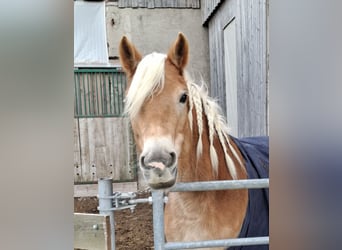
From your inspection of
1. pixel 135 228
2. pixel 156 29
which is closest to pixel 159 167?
→ pixel 156 29

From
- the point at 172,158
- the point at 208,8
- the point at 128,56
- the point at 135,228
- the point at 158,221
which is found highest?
the point at 208,8

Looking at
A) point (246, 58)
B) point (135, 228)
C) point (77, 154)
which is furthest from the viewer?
point (135, 228)

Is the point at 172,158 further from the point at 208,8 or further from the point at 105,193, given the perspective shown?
the point at 208,8

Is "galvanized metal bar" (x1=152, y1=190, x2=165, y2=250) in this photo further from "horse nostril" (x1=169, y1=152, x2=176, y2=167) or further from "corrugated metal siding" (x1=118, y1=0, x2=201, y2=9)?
"corrugated metal siding" (x1=118, y1=0, x2=201, y2=9)

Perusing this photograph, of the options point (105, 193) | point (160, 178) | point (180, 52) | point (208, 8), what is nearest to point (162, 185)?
point (160, 178)

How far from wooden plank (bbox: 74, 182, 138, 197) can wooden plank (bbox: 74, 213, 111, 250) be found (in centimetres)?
3

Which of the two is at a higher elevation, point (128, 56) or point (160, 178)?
point (128, 56)

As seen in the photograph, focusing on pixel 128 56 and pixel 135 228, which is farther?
pixel 135 228

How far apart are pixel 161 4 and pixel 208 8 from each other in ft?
0.35

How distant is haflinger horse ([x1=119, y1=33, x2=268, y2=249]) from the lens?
0.40 m

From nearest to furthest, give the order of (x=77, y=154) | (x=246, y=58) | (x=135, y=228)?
(x=77, y=154) < (x=246, y=58) < (x=135, y=228)

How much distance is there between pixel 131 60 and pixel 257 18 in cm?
21

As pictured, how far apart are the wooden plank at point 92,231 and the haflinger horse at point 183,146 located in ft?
0.37

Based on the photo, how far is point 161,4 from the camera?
0.43m
